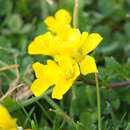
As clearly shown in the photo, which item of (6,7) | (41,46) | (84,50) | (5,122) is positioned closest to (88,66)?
(84,50)

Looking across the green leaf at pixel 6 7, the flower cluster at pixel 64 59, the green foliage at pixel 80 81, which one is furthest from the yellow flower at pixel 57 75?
the green leaf at pixel 6 7

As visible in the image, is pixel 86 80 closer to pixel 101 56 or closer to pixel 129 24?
pixel 101 56

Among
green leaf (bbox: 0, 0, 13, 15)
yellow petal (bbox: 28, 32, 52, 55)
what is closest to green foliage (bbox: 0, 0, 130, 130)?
green leaf (bbox: 0, 0, 13, 15)

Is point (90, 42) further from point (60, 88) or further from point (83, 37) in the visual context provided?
point (60, 88)

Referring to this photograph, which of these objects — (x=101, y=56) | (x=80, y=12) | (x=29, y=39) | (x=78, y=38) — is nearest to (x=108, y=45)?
(x=101, y=56)

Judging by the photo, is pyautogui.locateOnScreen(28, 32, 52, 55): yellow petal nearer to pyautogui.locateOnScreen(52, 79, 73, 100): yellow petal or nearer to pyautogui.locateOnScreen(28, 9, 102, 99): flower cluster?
pyautogui.locateOnScreen(28, 9, 102, 99): flower cluster
